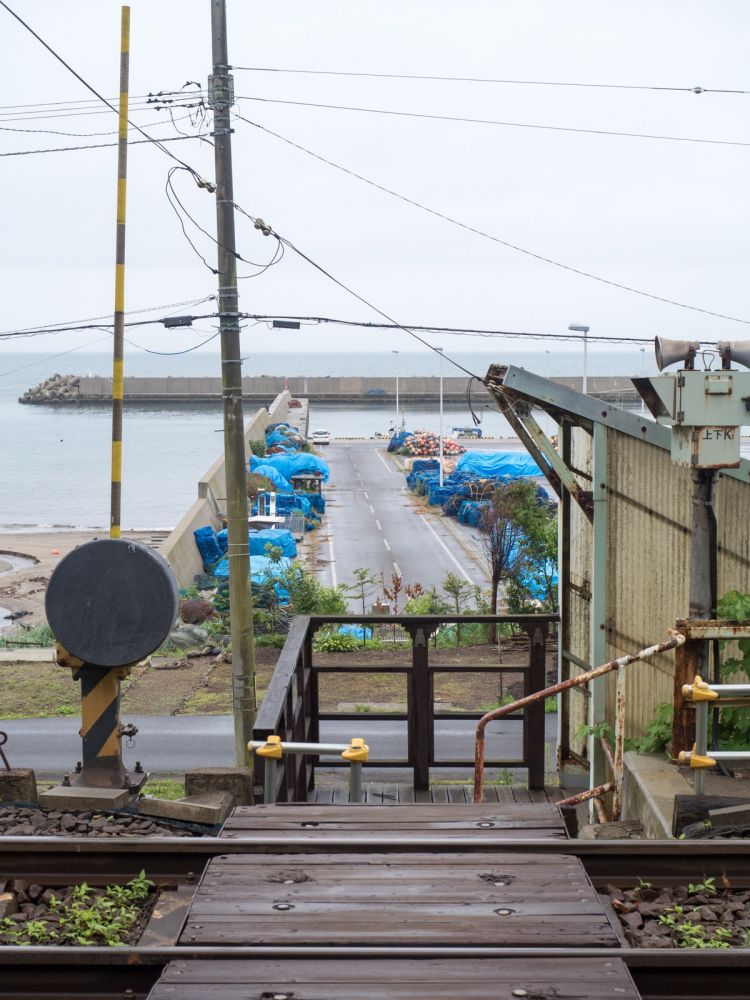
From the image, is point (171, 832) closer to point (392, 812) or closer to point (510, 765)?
point (392, 812)

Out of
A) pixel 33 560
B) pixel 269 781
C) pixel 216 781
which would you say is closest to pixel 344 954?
pixel 269 781

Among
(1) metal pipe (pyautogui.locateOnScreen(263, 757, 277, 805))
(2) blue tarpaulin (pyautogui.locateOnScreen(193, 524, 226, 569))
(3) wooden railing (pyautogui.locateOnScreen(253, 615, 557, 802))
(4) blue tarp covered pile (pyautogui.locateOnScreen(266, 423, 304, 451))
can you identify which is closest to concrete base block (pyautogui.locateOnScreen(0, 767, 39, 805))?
(3) wooden railing (pyautogui.locateOnScreen(253, 615, 557, 802))

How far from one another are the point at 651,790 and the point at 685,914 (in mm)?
2645

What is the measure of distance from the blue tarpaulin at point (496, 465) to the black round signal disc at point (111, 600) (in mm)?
45170

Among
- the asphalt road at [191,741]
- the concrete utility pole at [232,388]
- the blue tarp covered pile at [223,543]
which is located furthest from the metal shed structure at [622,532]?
the blue tarp covered pile at [223,543]

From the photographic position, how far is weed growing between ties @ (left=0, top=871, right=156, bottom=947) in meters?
5.01

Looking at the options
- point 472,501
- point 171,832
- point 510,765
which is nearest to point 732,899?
point 171,832

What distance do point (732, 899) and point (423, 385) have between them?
166225 mm

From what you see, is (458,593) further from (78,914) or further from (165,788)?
(78,914)

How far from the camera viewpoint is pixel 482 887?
458 centimetres

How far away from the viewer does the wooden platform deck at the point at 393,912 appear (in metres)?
3.79

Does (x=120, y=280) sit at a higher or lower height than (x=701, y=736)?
higher

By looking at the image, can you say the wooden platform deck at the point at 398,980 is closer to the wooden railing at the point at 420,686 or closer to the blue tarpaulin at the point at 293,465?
the wooden railing at the point at 420,686

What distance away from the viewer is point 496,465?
5469cm
